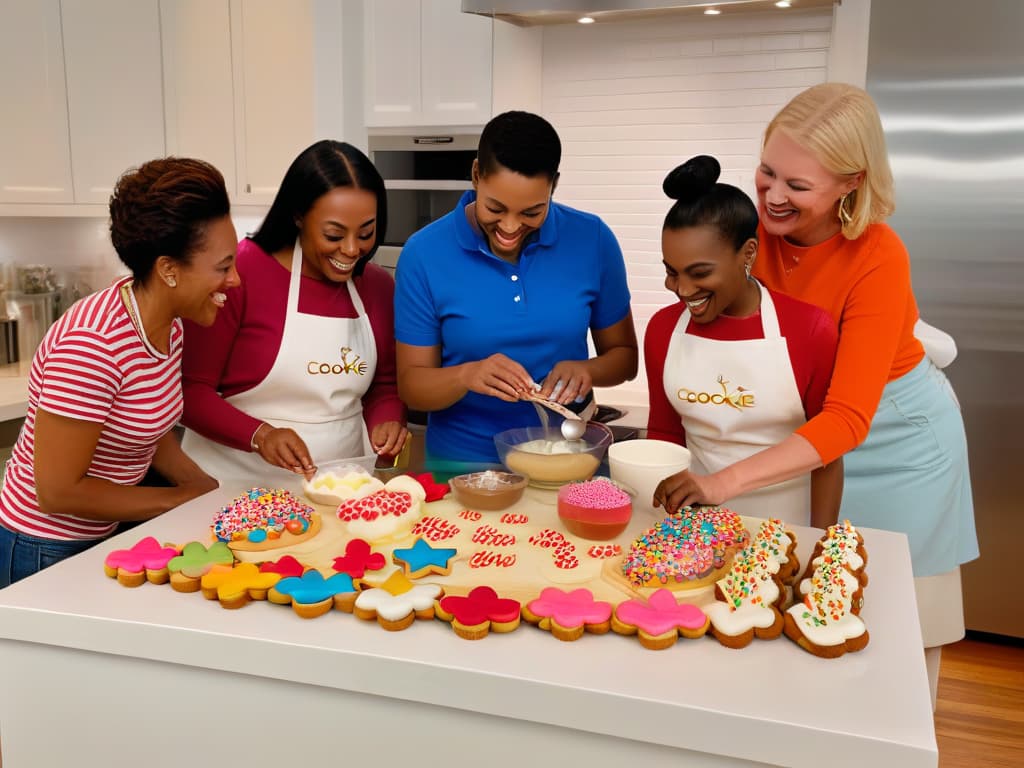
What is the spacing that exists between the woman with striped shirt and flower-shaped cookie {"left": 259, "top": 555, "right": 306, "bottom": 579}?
41cm

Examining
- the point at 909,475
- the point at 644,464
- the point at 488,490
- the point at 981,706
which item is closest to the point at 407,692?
the point at 488,490

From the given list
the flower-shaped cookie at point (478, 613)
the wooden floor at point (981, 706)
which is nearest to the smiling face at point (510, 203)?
the flower-shaped cookie at point (478, 613)

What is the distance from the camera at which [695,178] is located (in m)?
1.56

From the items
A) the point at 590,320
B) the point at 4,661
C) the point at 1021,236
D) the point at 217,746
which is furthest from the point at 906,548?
the point at 1021,236

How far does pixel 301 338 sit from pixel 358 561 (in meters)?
0.69

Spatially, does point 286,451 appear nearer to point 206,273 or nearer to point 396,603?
point 206,273

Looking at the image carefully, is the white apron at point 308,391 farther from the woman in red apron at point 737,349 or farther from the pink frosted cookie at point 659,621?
the pink frosted cookie at point 659,621

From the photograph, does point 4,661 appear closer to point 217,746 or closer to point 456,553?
point 217,746

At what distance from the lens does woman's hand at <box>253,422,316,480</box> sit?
1.55 meters

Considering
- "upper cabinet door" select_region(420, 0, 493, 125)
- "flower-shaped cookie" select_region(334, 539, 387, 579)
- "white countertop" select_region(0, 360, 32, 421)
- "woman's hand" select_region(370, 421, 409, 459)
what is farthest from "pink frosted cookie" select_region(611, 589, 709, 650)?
"upper cabinet door" select_region(420, 0, 493, 125)

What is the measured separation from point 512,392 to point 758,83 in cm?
216

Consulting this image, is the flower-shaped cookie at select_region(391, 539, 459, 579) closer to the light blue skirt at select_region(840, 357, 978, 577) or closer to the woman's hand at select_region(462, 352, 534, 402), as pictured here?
the woman's hand at select_region(462, 352, 534, 402)

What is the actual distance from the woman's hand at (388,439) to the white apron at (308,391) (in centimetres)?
13

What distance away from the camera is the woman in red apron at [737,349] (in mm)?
1552
